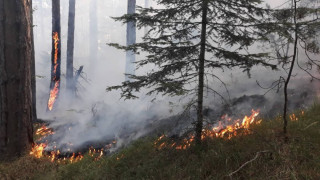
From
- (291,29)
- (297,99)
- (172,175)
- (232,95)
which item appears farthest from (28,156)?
(297,99)

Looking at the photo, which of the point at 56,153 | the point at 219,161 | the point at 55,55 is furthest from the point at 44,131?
the point at 219,161

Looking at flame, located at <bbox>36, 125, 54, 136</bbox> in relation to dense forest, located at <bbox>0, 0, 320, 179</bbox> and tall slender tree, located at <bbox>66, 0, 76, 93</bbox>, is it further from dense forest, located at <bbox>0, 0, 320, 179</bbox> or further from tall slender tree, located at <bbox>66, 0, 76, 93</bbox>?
tall slender tree, located at <bbox>66, 0, 76, 93</bbox>

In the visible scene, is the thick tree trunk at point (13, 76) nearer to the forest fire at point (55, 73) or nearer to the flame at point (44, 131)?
the flame at point (44, 131)

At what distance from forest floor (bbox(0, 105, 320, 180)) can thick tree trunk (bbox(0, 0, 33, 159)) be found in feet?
1.51

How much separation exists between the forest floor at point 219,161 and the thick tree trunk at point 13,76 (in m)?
0.46

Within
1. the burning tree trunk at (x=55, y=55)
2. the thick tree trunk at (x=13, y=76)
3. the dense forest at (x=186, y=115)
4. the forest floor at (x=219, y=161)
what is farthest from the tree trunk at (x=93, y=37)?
the forest floor at (x=219, y=161)

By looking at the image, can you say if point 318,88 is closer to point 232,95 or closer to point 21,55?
point 232,95

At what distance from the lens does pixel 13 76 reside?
5.80 metres

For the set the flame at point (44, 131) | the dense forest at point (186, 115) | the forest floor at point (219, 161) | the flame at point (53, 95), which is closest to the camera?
the forest floor at point (219, 161)

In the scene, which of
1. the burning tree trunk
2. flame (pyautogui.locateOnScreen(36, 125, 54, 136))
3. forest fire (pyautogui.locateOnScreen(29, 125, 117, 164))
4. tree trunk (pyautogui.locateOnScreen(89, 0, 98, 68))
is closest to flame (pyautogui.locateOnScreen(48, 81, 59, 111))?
the burning tree trunk

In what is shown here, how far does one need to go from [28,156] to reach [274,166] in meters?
5.03

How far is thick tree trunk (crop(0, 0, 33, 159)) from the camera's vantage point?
225 inches

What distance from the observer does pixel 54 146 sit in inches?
324

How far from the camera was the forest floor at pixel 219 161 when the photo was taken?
4.19 metres
